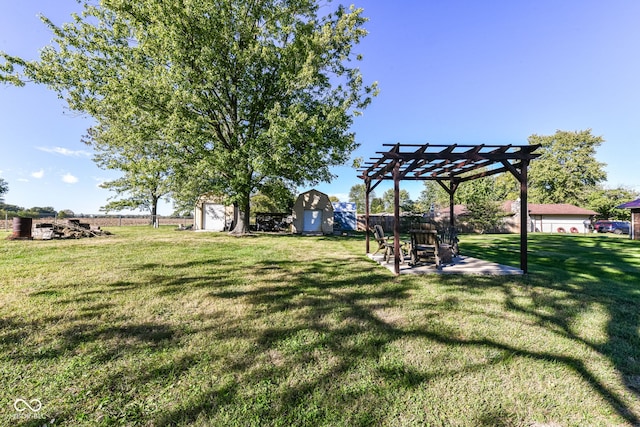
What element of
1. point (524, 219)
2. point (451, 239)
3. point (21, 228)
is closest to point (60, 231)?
point (21, 228)

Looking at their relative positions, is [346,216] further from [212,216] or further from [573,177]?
[573,177]

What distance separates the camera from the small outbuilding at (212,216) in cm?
2116

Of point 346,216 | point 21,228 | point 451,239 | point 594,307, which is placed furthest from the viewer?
point 346,216

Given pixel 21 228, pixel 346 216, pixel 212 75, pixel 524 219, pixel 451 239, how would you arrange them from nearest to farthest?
pixel 524 219 < pixel 451 239 < pixel 21 228 < pixel 212 75 < pixel 346 216

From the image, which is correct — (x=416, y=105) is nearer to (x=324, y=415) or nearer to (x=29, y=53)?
(x=324, y=415)

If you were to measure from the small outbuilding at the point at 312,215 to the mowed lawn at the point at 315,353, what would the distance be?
14843 millimetres

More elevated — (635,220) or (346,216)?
(346,216)

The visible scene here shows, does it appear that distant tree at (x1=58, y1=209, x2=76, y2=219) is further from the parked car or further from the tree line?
the parked car

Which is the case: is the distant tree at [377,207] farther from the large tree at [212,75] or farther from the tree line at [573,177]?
the large tree at [212,75]

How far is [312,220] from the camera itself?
790 inches

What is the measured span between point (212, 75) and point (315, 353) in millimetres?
12794

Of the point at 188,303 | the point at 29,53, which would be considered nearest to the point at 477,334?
the point at 188,303

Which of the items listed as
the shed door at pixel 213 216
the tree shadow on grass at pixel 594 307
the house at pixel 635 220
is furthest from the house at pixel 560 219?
the shed door at pixel 213 216

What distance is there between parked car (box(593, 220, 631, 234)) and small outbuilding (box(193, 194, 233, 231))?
3856cm
